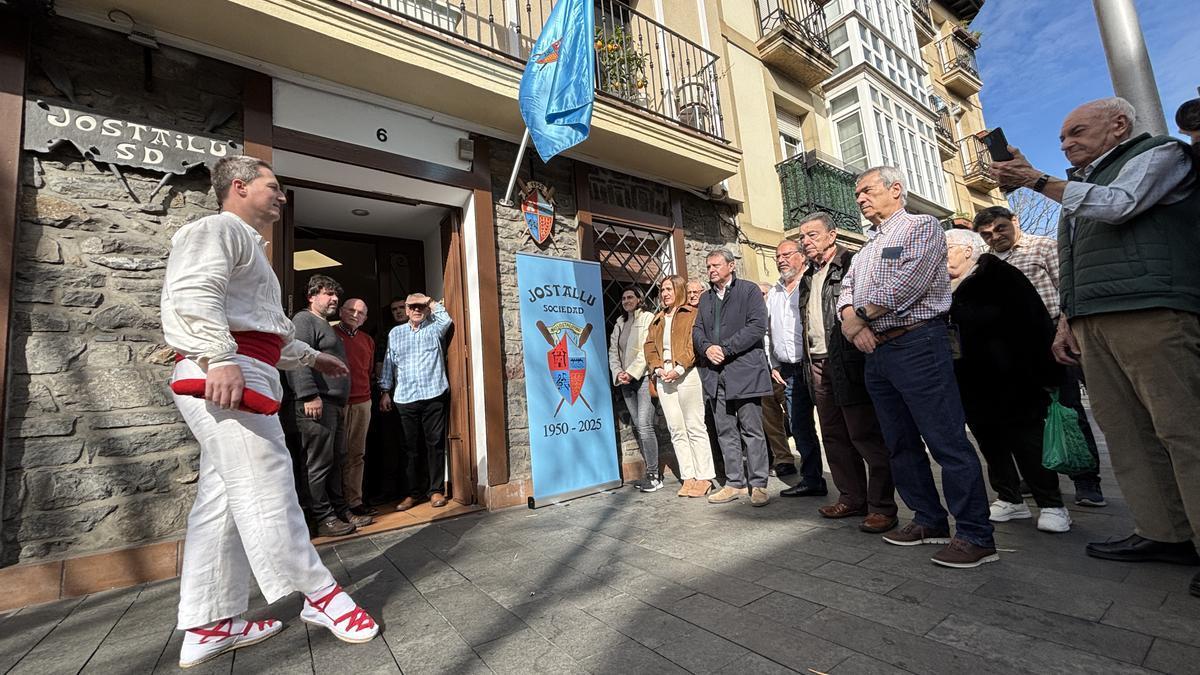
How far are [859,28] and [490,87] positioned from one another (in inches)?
408

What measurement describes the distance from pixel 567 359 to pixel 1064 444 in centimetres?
363

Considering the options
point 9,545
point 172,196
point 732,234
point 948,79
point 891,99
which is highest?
point 948,79

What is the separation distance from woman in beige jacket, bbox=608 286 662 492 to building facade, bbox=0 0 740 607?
636 millimetres

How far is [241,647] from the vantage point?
2.05 metres

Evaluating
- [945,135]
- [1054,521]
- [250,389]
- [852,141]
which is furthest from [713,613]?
[945,135]

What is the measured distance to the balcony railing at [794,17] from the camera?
28.4 ft

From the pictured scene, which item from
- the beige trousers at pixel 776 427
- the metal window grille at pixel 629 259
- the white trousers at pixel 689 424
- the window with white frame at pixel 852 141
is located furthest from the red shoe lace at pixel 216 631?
the window with white frame at pixel 852 141

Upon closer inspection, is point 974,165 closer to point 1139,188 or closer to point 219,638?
point 1139,188

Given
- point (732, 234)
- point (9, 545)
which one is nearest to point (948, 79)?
point (732, 234)

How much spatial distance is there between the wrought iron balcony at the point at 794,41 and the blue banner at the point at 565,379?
5860 millimetres

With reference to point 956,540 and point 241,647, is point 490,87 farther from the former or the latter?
point 956,540

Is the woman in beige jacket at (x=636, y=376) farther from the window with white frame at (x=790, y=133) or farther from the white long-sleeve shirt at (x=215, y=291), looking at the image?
the window with white frame at (x=790, y=133)

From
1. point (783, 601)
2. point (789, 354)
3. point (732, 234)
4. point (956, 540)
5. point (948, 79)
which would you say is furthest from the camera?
point (948, 79)

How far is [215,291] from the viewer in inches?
71.1
